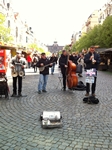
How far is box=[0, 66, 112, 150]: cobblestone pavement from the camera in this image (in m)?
4.12

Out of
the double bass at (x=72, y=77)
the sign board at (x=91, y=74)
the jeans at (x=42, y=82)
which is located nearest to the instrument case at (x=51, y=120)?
the sign board at (x=91, y=74)

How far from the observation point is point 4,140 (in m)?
4.27

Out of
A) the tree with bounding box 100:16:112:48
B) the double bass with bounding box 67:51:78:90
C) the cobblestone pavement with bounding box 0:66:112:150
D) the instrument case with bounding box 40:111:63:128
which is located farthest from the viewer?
the tree with bounding box 100:16:112:48

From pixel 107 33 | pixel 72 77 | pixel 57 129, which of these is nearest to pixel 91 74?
pixel 72 77

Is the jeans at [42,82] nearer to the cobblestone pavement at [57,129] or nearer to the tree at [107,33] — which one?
the cobblestone pavement at [57,129]

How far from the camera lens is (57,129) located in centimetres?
496

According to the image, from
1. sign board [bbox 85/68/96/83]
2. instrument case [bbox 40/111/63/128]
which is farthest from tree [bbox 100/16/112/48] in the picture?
instrument case [bbox 40/111/63/128]

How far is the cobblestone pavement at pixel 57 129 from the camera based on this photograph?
13.5 feet

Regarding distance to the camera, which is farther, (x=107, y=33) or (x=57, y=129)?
(x=107, y=33)

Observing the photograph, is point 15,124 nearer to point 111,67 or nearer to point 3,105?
point 3,105

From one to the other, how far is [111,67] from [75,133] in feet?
64.4

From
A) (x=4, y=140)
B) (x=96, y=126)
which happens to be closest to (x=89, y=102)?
(x=96, y=126)

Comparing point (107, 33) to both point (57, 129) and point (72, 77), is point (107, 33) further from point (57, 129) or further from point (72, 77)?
point (57, 129)

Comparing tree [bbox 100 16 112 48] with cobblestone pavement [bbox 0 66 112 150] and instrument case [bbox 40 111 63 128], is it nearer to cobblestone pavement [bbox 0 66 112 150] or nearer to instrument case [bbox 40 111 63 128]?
cobblestone pavement [bbox 0 66 112 150]
